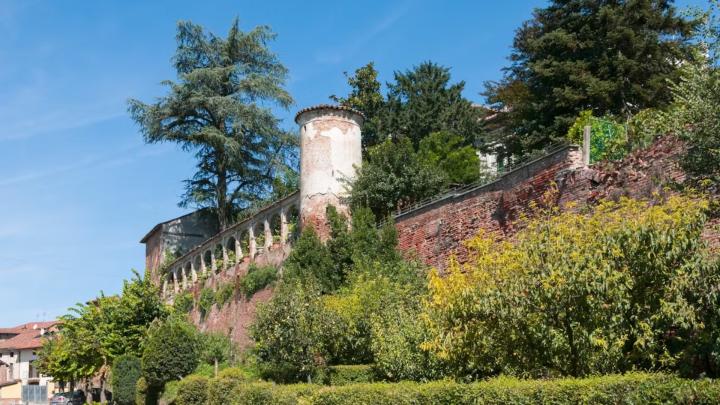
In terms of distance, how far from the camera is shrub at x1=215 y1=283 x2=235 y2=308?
3091cm

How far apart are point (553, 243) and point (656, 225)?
149cm

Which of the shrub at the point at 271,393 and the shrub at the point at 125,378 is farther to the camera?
the shrub at the point at 125,378

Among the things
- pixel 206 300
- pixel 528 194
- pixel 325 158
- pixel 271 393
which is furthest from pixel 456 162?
pixel 271 393

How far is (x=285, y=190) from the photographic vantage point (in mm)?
35938

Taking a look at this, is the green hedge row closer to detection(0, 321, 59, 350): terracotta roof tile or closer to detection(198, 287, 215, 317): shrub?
detection(198, 287, 215, 317): shrub

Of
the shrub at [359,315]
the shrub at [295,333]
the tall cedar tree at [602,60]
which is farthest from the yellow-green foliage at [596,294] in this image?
the tall cedar tree at [602,60]

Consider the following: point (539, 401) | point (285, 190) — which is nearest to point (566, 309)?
point (539, 401)

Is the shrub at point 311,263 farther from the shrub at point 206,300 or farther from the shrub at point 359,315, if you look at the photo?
the shrub at point 206,300

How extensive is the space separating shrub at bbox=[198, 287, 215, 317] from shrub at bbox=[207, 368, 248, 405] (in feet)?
42.2

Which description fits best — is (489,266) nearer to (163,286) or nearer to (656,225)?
(656,225)

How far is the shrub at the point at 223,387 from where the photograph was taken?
62.1ft

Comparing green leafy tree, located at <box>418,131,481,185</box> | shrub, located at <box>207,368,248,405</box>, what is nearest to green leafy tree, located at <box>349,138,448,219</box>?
green leafy tree, located at <box>418,131,481,185</box>

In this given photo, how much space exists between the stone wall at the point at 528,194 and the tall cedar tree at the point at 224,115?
15.3 m

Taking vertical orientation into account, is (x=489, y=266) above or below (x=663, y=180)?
below
